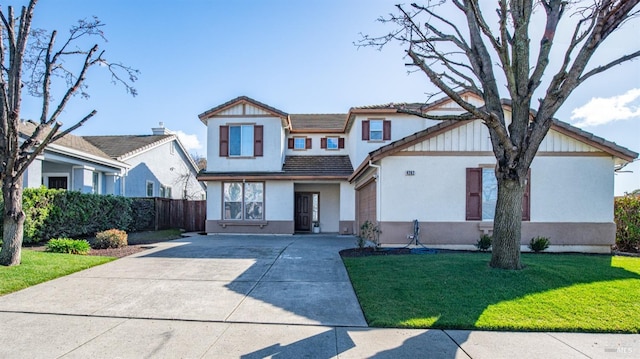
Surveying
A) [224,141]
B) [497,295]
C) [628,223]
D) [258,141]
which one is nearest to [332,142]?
[258,141]

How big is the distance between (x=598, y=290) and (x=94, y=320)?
8.11m

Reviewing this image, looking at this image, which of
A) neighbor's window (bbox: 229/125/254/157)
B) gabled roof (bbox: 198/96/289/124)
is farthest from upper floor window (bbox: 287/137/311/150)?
neighbor's window (bbox: 229/125/254/157)

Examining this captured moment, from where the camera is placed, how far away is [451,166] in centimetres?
1159

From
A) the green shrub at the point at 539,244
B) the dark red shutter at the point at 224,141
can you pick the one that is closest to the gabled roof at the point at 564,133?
the green shrub at the point at 539,244

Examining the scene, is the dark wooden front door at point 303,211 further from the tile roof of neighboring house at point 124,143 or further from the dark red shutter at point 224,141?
the tile roof of neighboring house at point 124,143

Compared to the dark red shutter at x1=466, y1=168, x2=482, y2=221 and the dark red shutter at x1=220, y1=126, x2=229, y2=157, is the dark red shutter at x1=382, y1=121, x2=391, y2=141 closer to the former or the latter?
the dark red shutter at x1=466, y1=168, x2=482, y2=221

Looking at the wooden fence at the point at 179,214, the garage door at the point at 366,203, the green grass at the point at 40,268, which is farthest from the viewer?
the wooden fence at the point at 179,214

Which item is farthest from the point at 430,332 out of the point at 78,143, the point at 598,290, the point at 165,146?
the point at 165,146

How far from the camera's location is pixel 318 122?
2080 cm

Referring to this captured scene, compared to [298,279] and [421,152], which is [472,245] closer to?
[421,152]

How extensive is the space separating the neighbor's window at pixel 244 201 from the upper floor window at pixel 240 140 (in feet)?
4.91

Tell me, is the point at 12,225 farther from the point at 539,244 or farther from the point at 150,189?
the point at 539,244

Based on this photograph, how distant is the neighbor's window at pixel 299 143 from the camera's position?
764 inches

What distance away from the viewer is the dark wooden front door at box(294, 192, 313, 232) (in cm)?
1895
